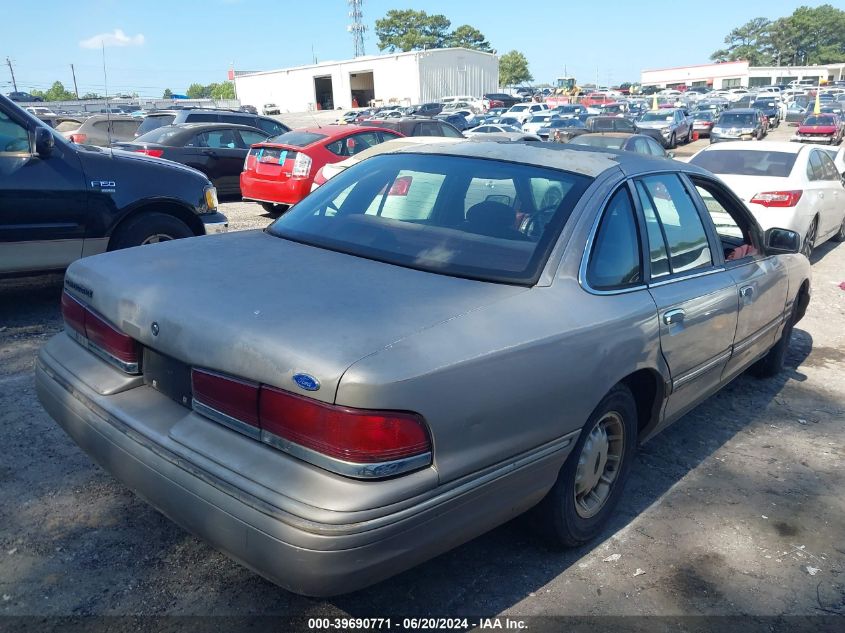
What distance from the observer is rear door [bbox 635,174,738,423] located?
3.21 m

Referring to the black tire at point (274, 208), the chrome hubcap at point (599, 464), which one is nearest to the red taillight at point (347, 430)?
the chrome hubcap at point (599, 464)

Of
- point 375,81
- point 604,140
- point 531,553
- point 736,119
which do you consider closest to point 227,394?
point 531,553

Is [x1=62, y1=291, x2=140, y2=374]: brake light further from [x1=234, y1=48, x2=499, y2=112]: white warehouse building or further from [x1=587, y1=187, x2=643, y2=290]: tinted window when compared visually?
[x1=234, y1=48, x2=499, y2=112]: white warehouse building

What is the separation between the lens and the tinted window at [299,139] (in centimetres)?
1129

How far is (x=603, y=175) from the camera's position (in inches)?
124

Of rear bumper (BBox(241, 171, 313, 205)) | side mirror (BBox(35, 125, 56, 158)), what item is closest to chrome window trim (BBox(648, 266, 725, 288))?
side mirror (BBox(35, 125, 56, 158))

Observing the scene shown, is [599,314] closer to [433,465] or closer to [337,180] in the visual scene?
[433,465]

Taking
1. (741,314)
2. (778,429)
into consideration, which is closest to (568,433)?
(741,314)

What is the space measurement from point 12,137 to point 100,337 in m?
3.67

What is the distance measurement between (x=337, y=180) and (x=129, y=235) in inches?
121

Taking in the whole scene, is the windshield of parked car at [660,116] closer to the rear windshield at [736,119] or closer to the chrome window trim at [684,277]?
the rear windshield at [736,119]

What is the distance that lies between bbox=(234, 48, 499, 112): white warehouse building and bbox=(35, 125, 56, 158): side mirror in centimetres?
6312

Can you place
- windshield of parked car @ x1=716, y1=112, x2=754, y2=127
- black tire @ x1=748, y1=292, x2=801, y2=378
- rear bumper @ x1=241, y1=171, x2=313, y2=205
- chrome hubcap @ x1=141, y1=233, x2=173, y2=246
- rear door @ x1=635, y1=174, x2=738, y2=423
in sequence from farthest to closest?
windshield of parked car @ x1=716, y1=112, x2=754, y2=127, rear bumper @ x1=241, y1=171, x2=313, y2=205, chrome hubcap @ x1=141, y1=233, x2=173, y2=246, black tire @ x1=748, y1=292, x2=801, y2=378, rear door @ x1=635, y1=174, x2=738, y2=423

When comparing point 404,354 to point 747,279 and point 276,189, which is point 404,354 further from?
point 276,189
